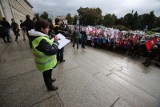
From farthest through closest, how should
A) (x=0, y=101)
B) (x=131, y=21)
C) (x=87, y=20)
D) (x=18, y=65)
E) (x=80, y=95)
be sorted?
(x=131, y=21) < (x=87, y=20) < (x=18, y=65) < (x=80, y=95) < (x=0, y=101)

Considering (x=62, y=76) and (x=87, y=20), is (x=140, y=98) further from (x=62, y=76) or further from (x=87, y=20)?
(x=87, y=20)

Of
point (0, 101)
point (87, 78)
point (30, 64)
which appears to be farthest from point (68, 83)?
point (30, 64)

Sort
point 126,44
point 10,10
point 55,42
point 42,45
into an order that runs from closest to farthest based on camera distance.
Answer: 1. point 42,45
2. point 55,42
3. point 126,44
4. point 10,10

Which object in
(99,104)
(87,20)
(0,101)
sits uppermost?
(87,20)

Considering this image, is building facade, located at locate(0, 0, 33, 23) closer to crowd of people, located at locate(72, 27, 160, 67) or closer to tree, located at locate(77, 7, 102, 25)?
crowd of people, located at locate(72, 27, 160, 67)

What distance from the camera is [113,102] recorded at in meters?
2.18

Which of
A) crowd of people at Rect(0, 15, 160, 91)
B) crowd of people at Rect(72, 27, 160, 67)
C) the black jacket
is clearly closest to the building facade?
crowd of people at Rect(0, 15, 160, 91)

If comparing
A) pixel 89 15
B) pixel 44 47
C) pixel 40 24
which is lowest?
pixel 44 47

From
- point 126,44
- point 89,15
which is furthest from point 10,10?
point 89,15

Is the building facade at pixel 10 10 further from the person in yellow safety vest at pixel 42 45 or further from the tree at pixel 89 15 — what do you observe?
the tree at pixel 89 15

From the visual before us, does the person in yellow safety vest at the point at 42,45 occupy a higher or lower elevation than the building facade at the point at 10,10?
lower

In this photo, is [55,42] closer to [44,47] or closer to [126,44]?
[44,47]

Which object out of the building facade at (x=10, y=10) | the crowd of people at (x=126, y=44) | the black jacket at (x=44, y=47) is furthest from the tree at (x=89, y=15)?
the black jacket at (x=44, y=47)

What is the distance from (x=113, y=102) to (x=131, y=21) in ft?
213
